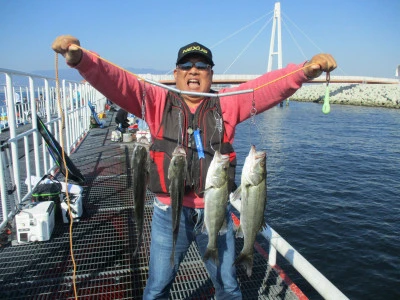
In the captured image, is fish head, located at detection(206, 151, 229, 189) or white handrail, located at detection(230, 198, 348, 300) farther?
white handrail, located at detection(230, 198, 348, 300)

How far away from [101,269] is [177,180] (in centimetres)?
229

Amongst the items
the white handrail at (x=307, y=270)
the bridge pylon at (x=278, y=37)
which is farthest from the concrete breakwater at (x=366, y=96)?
the white handrail at (x=307, y=270)

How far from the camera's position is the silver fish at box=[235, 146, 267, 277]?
2.81 meters

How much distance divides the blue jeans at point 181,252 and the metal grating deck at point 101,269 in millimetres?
809

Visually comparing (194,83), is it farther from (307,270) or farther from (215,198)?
(307,270)

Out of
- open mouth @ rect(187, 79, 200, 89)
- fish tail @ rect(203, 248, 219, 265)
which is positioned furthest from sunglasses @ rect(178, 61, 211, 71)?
fish tail @ rect(203, 248, 219, 265)

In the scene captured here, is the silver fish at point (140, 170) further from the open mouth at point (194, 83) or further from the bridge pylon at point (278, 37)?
the bridge pylon at point (278, 37)

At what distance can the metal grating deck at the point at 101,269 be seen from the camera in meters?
3.66

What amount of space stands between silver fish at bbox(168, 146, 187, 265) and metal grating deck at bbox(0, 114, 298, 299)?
1600 mm

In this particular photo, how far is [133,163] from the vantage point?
8.88 ft

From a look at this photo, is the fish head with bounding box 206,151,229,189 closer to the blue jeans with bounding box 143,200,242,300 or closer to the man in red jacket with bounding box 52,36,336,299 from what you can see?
the man in red jacket with bounding box 52,36,336,299

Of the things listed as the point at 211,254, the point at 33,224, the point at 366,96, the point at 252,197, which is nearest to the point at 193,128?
the point at 252,197

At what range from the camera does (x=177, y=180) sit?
8.52ft

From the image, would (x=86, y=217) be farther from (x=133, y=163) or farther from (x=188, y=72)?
(x=188, y=72)
